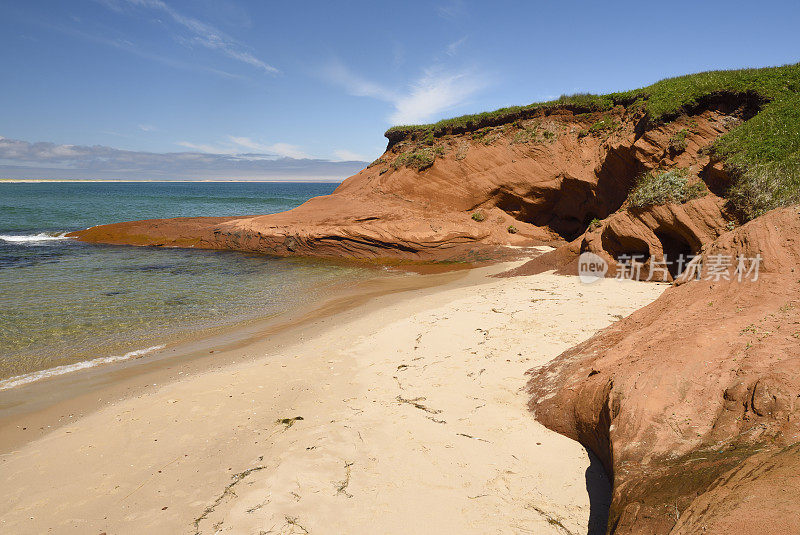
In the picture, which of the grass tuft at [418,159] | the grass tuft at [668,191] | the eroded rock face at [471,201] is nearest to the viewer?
the grass tuft at [668,191]

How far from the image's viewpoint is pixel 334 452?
405 cm

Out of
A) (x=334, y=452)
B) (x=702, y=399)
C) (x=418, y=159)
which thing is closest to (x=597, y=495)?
(x=702, y=399)

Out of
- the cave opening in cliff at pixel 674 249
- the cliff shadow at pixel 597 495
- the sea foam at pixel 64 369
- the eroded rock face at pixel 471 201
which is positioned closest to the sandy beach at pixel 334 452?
the cliff shadow at pixel 597 495

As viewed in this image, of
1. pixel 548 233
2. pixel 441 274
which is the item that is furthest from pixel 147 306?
pixel 548 233

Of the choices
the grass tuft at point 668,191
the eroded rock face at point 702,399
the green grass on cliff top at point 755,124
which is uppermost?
the green grass on cliff top at point 755,124

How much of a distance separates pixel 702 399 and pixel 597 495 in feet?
3.55

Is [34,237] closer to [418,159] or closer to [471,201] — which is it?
[418,159]

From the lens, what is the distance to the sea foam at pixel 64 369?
265 inches

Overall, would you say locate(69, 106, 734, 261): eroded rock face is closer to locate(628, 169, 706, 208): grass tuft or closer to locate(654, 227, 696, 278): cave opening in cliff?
locate(628, 169, 706, 208): grass tuft

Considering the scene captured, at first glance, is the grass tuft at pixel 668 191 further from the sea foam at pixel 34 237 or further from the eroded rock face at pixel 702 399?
the sea foam at pixel 34 237

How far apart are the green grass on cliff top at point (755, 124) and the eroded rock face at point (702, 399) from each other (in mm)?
4875

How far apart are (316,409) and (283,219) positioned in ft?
56.9

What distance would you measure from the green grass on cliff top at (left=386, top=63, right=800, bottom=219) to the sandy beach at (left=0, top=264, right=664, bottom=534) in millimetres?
4633

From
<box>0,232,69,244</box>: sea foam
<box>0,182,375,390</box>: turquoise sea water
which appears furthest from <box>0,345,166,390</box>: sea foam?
<box>0,232,69,244</box>: sea foam
